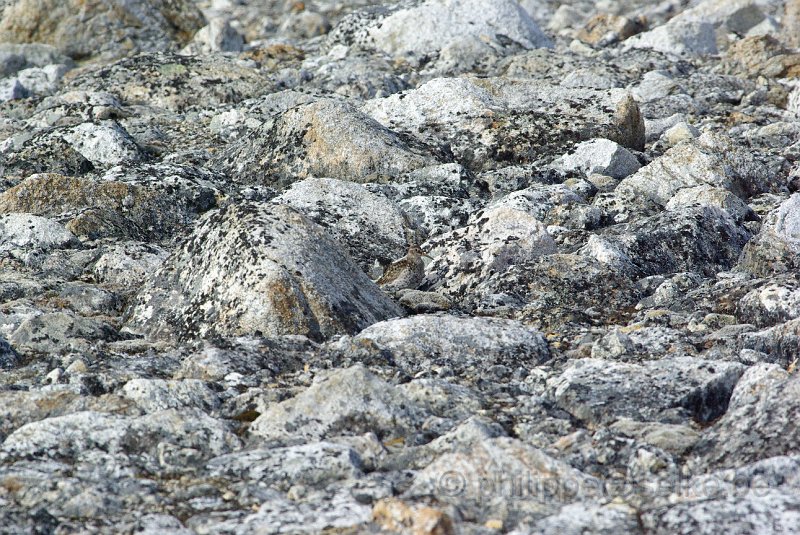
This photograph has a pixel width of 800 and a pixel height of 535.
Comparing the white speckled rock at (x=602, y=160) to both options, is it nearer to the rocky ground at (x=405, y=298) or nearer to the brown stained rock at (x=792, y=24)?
the rocky ground at (x=405, y=298)

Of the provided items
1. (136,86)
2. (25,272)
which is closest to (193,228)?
(25,272)

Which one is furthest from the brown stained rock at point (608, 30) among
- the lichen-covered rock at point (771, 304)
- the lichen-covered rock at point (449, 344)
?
the lichen-covered rock at point (449, 344)

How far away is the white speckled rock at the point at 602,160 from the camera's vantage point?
10.8m

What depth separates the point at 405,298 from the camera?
7961 mm

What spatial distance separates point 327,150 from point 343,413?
209 inches

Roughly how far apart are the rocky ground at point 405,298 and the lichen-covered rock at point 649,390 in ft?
0.06

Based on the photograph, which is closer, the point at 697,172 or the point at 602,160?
the point at 697,172

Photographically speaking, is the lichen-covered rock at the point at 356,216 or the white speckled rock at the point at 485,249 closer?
the white speckled rock at the point at 485,249

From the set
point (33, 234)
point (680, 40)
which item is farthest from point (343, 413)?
point (680, 40)

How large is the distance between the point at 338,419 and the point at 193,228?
2.98 metres

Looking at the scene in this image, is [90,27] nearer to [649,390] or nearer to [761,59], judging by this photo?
[761,59]

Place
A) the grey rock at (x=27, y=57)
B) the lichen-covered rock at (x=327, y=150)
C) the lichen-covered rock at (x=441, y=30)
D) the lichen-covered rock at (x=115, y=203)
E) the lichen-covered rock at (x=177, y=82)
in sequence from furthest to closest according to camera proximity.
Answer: the grey rock at (x=27, y=57), the lichen-covered rock at (x=441, y=30), the lichen-covered rock at (x=177, y=82), the lichen-covered rock at (x=327, y=150), the lichen-covered rock at (x=115, y=203)

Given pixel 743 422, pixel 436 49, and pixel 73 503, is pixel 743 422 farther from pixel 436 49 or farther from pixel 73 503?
pixel 436 49

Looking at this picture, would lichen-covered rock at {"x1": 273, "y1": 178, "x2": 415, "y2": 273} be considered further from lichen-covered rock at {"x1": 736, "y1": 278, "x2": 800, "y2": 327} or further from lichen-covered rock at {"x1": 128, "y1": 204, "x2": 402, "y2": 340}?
lichen-covered rock at {"x1": 736, "y1": 278, "x2": 800, "y2": 327}
